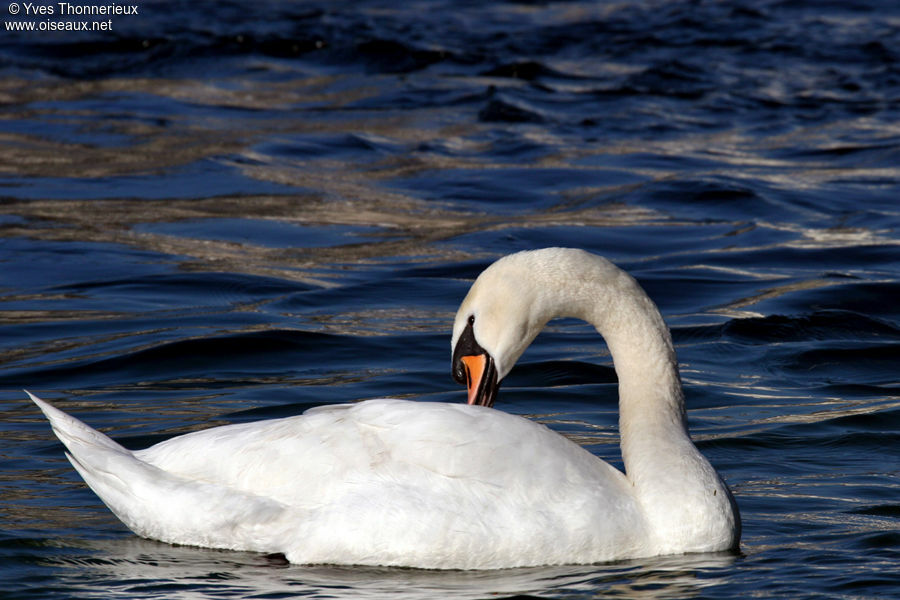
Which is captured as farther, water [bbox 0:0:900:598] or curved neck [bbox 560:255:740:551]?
water [bbox 0:0:900:598]

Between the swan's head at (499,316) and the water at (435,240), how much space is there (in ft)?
2.99

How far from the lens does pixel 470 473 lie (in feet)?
16.6

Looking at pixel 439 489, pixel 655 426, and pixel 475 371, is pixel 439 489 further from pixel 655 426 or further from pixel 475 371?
pixel 655 426

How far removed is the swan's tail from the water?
0.08 metres

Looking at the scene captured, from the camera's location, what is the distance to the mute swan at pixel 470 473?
5031 millimetres

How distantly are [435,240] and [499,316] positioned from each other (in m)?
6.70

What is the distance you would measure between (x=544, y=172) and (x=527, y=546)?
34.1 ft

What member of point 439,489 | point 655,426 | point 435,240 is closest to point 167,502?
point 439,489

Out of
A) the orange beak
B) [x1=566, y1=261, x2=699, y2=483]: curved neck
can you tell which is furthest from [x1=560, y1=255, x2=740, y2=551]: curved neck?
the orange beak

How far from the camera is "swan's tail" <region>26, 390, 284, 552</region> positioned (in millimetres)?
5234

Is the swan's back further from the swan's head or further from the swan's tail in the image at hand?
the swan's head

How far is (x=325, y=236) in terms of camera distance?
40.3ft

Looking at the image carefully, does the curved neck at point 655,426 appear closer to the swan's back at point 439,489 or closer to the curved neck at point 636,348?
the curved neck at point 636,348

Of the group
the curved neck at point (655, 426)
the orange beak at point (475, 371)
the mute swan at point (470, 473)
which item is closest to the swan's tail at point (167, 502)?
the mute swan at point (470, 473)
